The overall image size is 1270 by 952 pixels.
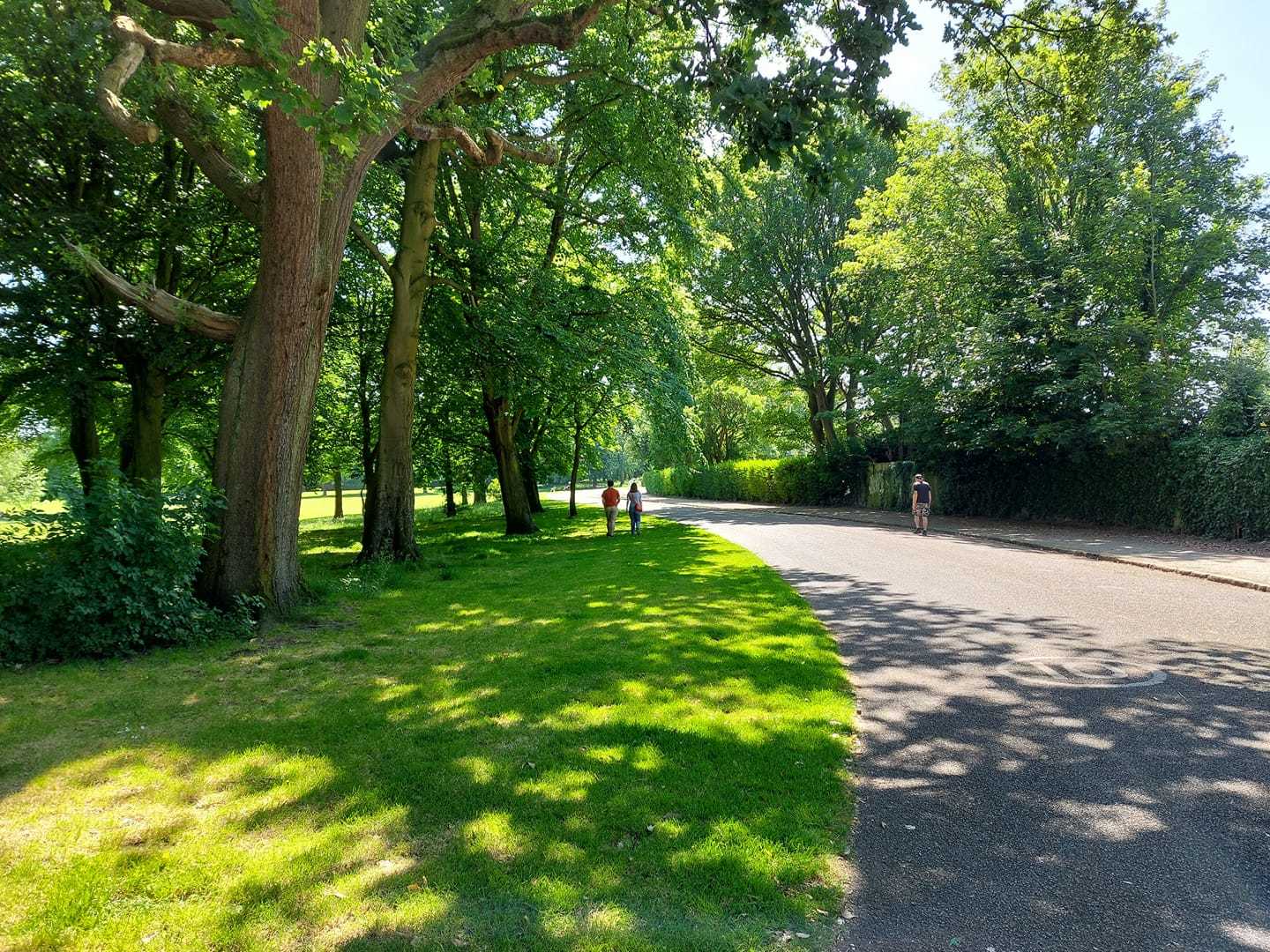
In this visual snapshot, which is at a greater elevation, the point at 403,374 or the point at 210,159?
the point at 210,159

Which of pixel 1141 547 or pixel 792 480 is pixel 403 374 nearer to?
pixel 1141 547

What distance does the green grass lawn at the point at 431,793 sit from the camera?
2.67 meters

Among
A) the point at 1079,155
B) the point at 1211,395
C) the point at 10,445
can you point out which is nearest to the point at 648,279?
the point at 1079,155

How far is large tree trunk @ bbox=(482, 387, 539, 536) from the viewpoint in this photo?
20375 millimetres

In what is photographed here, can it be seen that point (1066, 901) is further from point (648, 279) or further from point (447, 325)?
A: point (648, 279)

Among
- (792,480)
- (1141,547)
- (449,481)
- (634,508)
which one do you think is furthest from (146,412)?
(792,480)

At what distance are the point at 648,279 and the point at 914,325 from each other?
11.6 meters

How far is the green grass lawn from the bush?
36 cm

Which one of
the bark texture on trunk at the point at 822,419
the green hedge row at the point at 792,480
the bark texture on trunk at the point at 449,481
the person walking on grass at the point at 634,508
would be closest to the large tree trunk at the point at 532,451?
the bark texture on trunk at the point at 449,481

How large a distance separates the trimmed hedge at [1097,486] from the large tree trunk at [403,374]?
13652mm

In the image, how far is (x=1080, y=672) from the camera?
19.4ft

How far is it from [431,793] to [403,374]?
10242 mm

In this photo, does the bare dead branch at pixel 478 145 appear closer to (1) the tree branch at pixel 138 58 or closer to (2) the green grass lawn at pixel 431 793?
(1) the tree branch at pixel 138 58

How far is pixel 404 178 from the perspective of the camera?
48.6 feet
